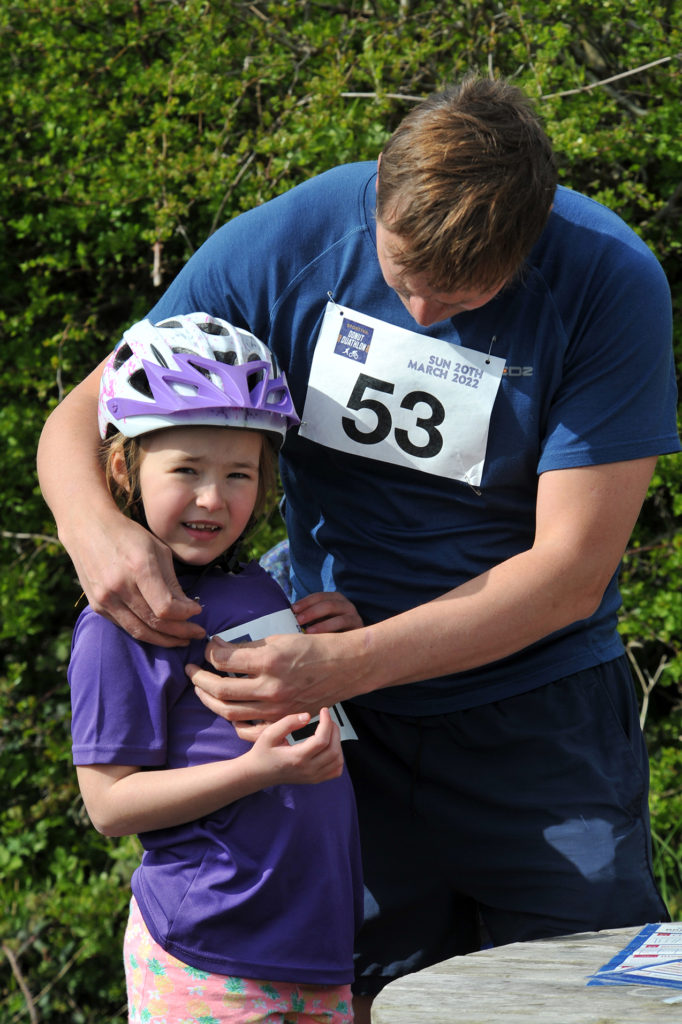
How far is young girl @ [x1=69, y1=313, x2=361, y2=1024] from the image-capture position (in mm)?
1845

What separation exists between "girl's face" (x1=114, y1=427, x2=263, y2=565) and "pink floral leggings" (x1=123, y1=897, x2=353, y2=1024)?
68 cm

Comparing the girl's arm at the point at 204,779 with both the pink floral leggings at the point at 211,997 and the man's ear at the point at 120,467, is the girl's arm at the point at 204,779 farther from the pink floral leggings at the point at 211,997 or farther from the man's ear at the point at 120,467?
the man's ear at the point at 120,467

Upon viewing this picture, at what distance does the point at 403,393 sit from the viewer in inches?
85.9

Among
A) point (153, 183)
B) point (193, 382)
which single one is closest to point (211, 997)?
point (193, 382)

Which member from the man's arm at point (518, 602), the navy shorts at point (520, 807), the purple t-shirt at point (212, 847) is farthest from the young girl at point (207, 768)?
the navy shorts at point (520, 807)

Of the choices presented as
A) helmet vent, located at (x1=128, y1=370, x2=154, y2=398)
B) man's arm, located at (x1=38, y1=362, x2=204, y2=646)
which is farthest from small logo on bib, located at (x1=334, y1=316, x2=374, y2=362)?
man's arm, located at (x1=38, y1=362, x2=204, y2=646)

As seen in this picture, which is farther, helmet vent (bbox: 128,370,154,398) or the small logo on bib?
the small logo on bib

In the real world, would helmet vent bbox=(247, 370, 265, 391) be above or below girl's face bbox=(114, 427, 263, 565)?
above

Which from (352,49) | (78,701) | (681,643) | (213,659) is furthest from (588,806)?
(352,49)

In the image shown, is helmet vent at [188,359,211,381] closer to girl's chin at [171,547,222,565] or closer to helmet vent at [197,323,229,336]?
helmet vent at [197,323,229,336]

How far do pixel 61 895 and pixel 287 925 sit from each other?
7.89 ft

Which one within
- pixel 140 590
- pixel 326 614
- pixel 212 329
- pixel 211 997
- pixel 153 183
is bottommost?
pixel 211 997

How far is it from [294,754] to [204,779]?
0.15 meters

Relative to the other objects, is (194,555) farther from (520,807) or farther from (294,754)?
(520,807)
